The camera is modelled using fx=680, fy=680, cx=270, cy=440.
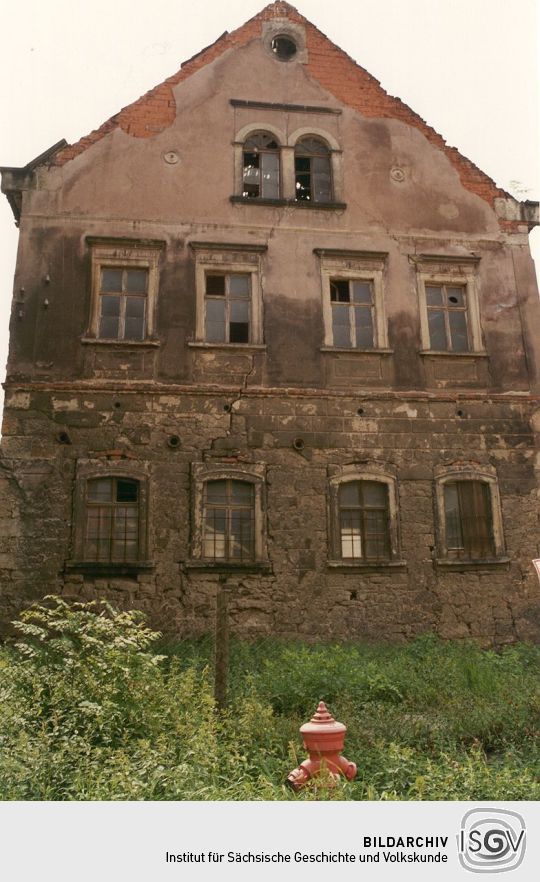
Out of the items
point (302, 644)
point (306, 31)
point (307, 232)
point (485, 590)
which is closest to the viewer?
point (302, 644)

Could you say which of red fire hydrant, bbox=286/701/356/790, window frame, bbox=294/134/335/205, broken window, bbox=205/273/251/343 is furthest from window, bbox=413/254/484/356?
red fire hydrant, bbox=286/701/356/790

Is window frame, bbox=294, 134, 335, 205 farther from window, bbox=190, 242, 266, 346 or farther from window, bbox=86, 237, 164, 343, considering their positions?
window, bbox=86, 237, 164, 343

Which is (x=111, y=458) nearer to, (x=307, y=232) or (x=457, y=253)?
(x=307, y=232)

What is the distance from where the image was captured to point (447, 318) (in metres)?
12.8

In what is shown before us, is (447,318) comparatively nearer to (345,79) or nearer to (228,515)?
(345,79)

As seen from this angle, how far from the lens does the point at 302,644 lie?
10.7 meters

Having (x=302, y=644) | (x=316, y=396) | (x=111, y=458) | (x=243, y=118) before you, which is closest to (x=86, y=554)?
(x=111, y=458)

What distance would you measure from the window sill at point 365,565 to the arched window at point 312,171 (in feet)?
22.4

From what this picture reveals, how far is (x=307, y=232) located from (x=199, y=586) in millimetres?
6726

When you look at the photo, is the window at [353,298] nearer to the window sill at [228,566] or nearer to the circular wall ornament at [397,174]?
the circular wall ornament at [397,174]

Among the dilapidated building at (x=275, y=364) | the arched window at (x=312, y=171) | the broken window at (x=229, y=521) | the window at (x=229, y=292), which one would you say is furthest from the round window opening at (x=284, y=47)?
the broken window at (x=229, y=521)

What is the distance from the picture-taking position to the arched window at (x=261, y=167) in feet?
42.2

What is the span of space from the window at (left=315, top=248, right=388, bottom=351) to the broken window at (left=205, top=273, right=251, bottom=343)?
4.72ft
